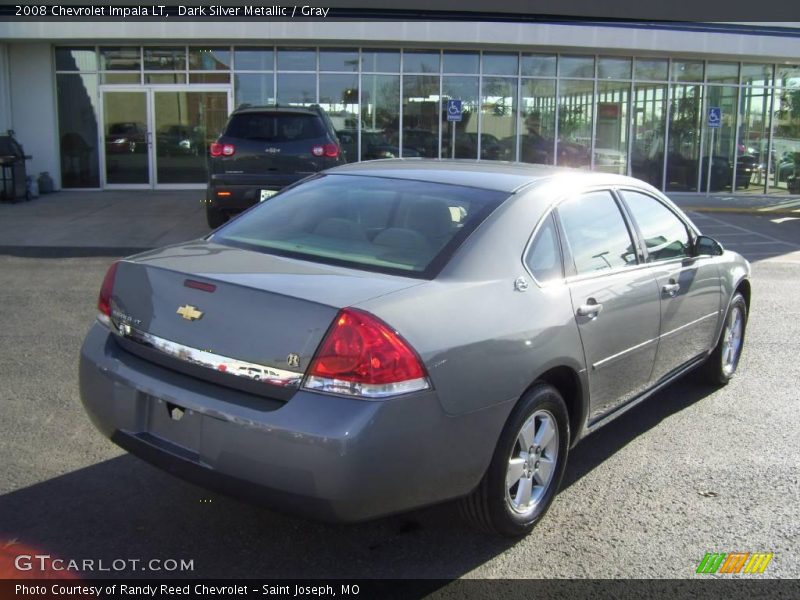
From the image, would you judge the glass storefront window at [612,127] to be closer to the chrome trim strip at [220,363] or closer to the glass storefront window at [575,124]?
the glass storefront window at [575,124]

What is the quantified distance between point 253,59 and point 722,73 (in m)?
12.1

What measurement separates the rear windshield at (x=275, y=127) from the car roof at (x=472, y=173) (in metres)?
6.51

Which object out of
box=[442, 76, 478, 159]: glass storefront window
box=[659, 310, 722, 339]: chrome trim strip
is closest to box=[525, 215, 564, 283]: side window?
box=[659, 310, 722, 339]: chrome trim strip

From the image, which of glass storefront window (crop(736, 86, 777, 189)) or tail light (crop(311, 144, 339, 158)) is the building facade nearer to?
glass storefront window (crop(736, 86, 777, 189))

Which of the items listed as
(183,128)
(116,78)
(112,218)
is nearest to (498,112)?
(183,128)

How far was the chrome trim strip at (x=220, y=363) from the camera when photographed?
289cm

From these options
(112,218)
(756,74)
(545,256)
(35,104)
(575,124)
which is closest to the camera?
(545,256)

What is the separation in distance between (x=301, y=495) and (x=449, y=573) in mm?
793

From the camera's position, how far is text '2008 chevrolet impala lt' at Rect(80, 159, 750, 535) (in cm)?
283

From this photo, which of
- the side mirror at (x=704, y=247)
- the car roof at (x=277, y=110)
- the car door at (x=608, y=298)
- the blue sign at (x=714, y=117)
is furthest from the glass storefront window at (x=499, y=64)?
the car door at (x=608, y=298)

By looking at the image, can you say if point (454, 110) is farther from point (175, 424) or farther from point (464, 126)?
point (175, 424)

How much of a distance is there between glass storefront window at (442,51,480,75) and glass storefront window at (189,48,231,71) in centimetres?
522

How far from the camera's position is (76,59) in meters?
18.8

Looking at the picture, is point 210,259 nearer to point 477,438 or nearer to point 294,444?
point 294,444
